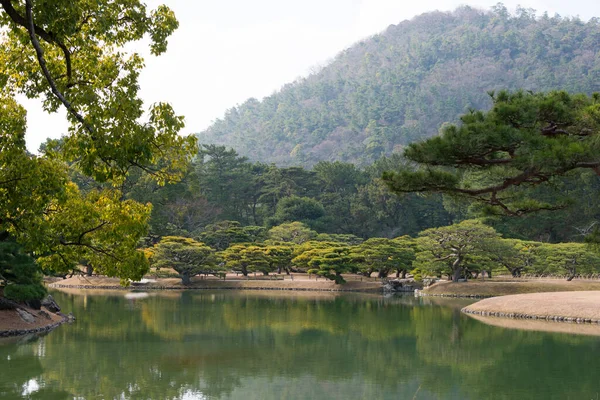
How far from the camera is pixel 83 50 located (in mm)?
5562

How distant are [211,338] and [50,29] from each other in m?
10.3

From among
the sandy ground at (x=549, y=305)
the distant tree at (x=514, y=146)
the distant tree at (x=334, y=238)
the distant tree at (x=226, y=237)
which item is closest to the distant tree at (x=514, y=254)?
the sandy ground at (x=549, y=305)

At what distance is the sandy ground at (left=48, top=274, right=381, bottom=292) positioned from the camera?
96.1 feet

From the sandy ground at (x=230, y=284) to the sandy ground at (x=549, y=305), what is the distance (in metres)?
10.2

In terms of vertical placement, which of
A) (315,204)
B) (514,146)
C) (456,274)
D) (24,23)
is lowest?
(456,274)

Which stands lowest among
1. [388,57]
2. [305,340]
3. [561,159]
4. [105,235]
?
[305,340]

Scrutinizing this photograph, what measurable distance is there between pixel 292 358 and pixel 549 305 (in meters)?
9.99

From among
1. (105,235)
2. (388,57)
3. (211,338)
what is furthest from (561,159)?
(388,57)

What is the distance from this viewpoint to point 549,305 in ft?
58.6

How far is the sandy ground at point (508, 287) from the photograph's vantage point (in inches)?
953

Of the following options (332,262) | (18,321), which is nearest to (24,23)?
(18,321)

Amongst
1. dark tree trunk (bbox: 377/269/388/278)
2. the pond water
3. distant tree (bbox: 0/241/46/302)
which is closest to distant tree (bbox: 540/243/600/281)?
dark tree trunk (bbox: 377/269/388/278)

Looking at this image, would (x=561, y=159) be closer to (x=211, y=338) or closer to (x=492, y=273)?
(x=211, y=338)

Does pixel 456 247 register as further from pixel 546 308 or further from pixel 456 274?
pixel 546 308
